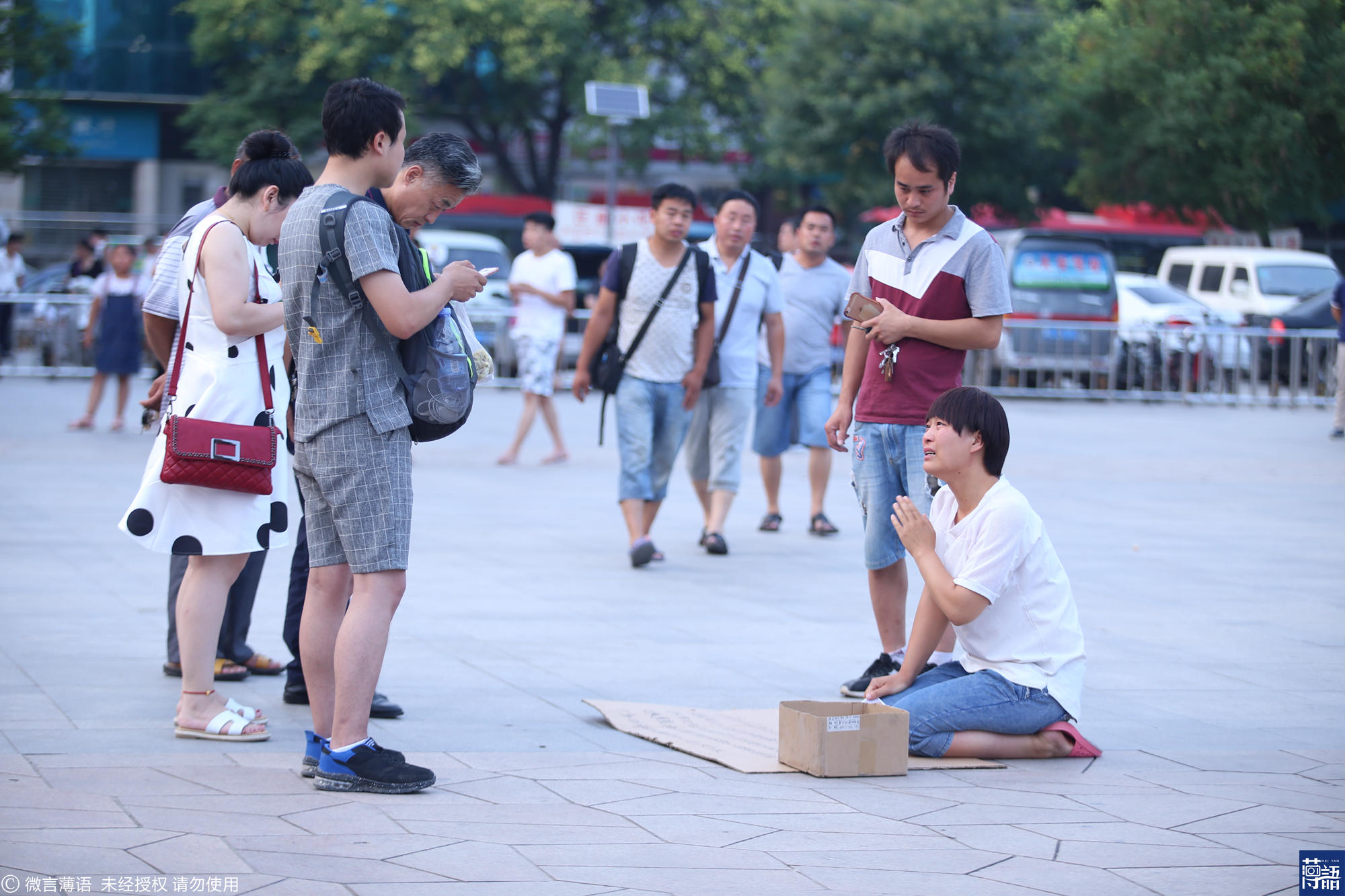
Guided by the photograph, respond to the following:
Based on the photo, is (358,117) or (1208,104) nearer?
(358,117)

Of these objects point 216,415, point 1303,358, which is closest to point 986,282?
point 216,415

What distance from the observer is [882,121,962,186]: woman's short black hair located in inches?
188

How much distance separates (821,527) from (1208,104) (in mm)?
15463

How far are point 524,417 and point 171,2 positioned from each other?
26353 millimetres

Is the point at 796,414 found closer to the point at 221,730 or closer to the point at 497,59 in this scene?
the point at 221,730

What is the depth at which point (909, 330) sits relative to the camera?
15.8 ft

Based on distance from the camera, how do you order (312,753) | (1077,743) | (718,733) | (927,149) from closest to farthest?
(312,753) → (1077,743) → (718,733) → (927,149)

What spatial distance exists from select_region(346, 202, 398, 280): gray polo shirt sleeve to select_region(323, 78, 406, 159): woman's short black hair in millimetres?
216

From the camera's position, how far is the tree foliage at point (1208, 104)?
14422 millimetres

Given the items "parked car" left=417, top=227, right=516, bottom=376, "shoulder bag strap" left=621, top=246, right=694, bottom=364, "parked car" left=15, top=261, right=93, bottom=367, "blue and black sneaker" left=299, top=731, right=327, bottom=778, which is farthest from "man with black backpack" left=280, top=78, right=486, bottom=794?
"parked car" left=15, top=261, right=93, bottom=367

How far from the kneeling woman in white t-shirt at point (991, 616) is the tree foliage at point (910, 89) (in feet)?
81.3

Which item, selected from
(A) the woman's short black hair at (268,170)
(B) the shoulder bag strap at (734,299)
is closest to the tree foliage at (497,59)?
(B) the shoulder bag strap at (734,299)

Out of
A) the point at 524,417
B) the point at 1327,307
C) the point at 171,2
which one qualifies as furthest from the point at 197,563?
the point at 171,2

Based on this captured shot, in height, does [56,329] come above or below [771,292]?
below
